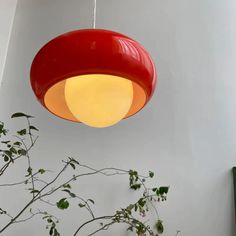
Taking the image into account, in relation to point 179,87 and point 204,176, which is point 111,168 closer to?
point 204,176

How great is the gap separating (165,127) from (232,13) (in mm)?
1282

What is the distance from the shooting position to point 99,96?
1.11 metres

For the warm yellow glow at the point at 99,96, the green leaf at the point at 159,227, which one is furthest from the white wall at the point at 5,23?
the green leaf at the point at 159,227

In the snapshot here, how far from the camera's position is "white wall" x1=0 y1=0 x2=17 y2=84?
8.29 feet

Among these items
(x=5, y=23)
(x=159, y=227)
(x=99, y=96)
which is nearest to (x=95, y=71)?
(x=99, y=96)

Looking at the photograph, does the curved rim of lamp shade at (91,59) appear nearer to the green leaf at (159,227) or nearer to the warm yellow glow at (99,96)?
the warm yellow glow at (99,96)

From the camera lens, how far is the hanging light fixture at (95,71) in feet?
2.79

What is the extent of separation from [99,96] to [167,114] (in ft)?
4.28

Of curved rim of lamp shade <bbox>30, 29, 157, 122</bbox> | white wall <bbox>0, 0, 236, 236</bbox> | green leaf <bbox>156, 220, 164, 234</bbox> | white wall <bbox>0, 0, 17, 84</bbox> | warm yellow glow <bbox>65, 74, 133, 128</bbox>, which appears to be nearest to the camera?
curved rim of lamp shade <bbox>30, 29, 157, 122</bbox>

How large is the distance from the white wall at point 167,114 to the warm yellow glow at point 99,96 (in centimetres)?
Answer: 106

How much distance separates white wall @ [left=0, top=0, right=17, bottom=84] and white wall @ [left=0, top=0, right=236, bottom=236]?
0.17ft

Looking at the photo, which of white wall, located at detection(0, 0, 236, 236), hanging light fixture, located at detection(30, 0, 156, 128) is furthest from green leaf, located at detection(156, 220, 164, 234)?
hanging light fixture, located at detection(30, 0, 156, 128)

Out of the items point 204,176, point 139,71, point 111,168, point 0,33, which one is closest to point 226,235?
point 204,176

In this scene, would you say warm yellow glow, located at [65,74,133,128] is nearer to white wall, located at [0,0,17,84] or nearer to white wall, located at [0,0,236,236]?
white wall, located at [0,0,236,236]
